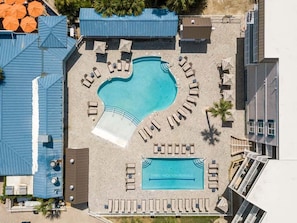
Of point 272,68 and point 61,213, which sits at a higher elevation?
point 272,68

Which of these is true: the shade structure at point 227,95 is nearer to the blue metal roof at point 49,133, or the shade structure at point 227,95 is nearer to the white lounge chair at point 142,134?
the white lounge chair at point 142,134

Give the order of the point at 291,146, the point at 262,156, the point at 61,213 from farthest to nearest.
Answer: the point at 61,213, the point at 262,156, the point at 291,146

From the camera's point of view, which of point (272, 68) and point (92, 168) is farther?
point (92, 168)

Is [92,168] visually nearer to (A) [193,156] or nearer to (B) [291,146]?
(A) [193,156]

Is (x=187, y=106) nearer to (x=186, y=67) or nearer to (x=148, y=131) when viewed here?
(x=186, y=67)

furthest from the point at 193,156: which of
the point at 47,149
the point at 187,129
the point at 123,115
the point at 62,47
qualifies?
the point at 62,47

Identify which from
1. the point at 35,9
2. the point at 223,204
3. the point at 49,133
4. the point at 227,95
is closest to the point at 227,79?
the point at 227,95
